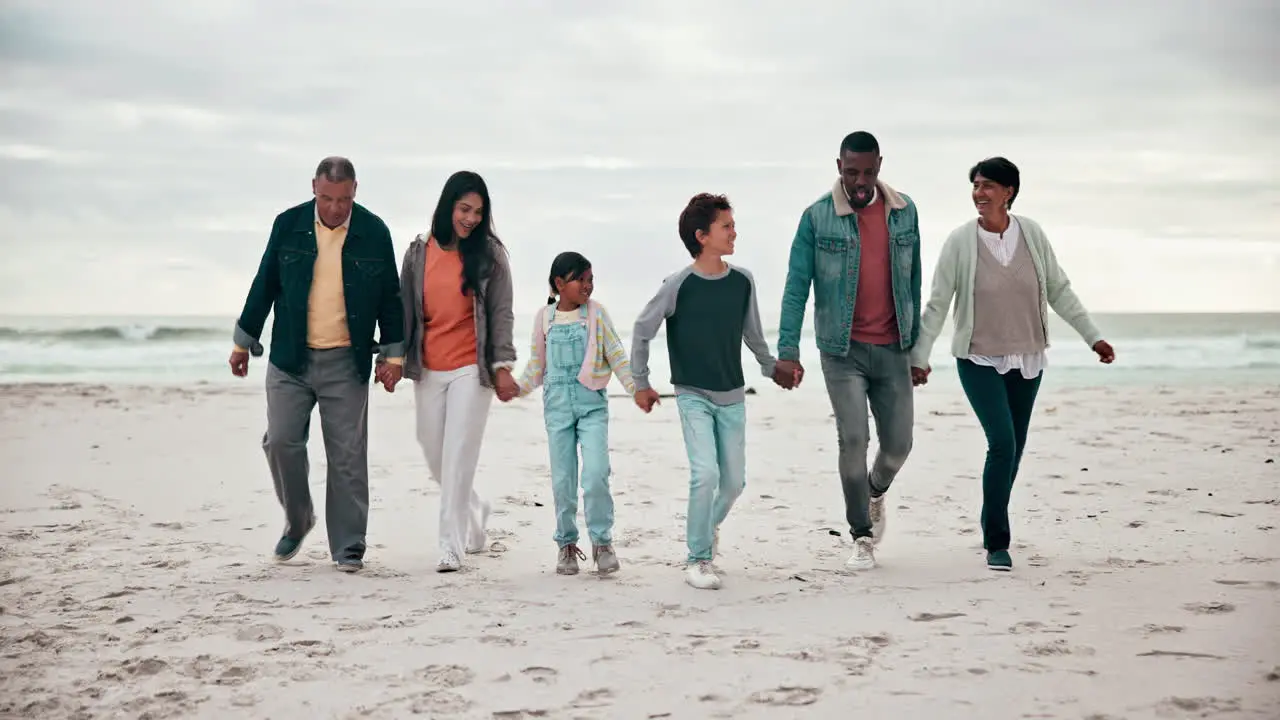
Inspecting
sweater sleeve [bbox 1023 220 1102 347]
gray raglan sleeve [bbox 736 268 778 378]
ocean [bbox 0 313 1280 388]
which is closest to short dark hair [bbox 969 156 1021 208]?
sweater sleeve [bbox 1023 220 1102 347]

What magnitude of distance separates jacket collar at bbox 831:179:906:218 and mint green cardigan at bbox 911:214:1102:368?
34 centimetres

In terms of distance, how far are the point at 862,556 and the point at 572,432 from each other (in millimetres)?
1504

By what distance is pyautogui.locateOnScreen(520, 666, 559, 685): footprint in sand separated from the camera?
152 inches

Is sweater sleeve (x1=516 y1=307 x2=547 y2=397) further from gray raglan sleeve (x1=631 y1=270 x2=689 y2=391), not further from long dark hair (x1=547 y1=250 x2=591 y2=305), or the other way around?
gray raglan sleeve (x1=631 y1=270 x2=689 y2=391)

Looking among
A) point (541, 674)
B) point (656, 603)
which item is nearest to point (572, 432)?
point (656, 603)

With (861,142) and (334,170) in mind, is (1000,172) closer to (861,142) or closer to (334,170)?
(861,142)

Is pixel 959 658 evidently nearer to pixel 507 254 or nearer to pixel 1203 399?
pixel 507 254

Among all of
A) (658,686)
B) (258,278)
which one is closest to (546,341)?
(258,278)

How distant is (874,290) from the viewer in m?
5.48

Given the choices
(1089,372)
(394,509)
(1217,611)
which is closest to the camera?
(1217,611)

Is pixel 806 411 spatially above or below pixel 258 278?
below

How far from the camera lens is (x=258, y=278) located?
5566 mm

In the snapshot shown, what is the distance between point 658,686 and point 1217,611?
7.59 ft

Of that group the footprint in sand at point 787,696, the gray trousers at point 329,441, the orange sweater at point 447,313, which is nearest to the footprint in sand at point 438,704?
the footprint in sand at point 787,696
